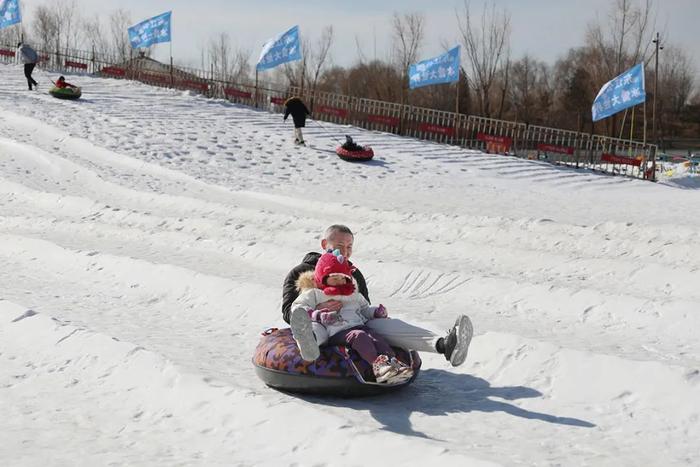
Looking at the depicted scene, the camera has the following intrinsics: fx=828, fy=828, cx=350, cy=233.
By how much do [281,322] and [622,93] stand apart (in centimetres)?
1828

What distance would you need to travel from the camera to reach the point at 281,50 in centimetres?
2702

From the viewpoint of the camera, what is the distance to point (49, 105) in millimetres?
25141

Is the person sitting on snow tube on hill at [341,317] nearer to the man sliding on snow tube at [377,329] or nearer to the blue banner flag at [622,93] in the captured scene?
the man sliding on snow tube at [377,329]

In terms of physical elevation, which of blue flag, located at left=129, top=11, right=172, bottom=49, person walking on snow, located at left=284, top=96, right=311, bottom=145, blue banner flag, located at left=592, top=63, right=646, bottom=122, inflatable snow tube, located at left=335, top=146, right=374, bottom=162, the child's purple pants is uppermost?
blue flag, located at left=129, top=11, right=172, bottom=49

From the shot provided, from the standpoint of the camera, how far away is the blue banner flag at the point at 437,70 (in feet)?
85.7

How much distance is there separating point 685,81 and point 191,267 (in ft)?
189

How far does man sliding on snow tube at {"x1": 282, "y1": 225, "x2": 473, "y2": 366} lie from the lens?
17.4 feet

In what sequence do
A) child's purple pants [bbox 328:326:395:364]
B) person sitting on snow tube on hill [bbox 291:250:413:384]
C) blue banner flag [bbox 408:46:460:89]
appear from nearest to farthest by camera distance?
1. person sitting on snow tube on hill [bbox 291:250:413:384]
2. child's purple pants [bbox 328:326:395:364]
3. blue banner flag [bbox 408:46:460:89]

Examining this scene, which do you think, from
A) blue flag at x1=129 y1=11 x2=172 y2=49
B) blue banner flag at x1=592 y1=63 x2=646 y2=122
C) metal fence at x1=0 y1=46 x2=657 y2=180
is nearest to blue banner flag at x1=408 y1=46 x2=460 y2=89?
metal fence at x1=0 y1=46 x2=657 y2=180

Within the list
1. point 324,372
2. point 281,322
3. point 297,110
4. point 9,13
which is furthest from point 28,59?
point 324,372

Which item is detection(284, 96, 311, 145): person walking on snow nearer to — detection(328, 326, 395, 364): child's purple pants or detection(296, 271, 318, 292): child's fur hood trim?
detection(296, 271, 318, 292): child's fur hood trim

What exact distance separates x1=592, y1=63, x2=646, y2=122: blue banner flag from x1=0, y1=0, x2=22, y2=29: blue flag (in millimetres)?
23042

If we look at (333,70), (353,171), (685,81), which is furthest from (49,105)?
(685,81)

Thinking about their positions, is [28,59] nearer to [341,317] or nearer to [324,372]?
[341,317]
